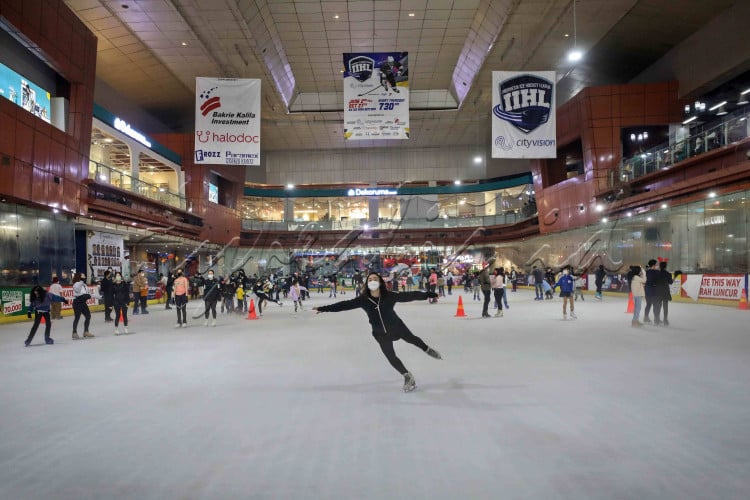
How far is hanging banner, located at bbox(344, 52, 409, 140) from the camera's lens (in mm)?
15461

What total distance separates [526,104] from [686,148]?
36.3 ft

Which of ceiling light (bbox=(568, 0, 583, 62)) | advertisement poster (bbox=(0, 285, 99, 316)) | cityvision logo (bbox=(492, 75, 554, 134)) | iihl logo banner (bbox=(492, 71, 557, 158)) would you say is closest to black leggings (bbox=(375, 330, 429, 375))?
iihl logo banner (bbox=(492, 71, 557, 158))

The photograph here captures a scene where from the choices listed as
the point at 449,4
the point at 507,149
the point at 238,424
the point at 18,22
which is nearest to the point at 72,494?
the point at 238,424

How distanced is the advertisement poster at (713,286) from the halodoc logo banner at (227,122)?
57.3 ft

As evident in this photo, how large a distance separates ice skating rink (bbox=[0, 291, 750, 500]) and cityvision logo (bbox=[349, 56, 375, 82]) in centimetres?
923

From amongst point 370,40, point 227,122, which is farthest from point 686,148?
point 227,122

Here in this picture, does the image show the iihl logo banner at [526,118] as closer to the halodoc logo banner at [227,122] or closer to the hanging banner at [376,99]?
the hanging banner at [376,99]

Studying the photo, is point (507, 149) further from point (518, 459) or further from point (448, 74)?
point (448, 74)

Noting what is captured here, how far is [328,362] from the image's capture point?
8508 millimetres

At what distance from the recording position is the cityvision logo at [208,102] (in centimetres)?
1540

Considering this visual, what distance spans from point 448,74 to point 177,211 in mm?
20219

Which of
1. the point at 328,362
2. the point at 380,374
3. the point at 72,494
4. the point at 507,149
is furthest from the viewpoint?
the point at 507,149

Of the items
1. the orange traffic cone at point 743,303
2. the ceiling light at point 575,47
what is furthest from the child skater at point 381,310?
the ceiling light at point 575,47

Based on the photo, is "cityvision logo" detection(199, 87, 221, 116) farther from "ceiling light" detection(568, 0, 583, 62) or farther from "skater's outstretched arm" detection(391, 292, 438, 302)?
"ceiling light" detection(568, 0, 583, 62)
